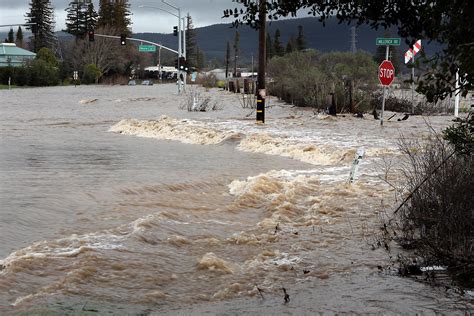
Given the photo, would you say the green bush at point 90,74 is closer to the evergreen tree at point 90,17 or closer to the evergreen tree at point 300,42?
the evergreen tree at point 90,17

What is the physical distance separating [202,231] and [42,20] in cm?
12765

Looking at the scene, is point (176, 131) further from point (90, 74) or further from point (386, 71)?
point (90, 74)

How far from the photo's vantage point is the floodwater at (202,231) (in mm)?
6570

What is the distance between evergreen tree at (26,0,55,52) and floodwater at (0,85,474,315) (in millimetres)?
113386

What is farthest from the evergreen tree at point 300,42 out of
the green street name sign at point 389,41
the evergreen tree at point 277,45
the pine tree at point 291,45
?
the green street name sign at point 389,41

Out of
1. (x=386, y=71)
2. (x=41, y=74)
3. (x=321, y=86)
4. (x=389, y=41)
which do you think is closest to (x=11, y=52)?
(x=41, y=74)

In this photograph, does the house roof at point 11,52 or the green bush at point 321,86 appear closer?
the green bush at point 321,86

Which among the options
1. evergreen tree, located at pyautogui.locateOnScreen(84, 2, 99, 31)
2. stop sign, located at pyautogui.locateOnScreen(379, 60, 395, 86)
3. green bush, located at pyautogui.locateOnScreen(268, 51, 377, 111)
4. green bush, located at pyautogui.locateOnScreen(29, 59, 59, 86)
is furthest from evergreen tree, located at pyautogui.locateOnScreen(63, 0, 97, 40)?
stop sign, located at pyautogui.locateOnScreen(379, 60, 395, 86)

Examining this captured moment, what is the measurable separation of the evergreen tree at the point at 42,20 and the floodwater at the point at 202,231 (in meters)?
113

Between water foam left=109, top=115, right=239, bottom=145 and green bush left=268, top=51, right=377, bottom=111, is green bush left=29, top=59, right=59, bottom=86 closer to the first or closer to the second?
green bush left=268, top=51, right=377, bottom=111

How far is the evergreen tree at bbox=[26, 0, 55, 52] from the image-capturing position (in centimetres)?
12788

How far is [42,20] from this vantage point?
423 ft

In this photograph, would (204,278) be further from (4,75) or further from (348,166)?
(4,75)

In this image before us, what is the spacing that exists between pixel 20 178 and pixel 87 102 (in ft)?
120
